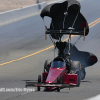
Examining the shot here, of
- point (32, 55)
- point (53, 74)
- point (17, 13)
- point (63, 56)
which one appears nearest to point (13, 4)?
point (17, 13)

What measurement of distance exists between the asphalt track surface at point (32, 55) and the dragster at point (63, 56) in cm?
57

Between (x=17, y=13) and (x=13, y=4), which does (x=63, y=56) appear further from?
(x=13, y=4)

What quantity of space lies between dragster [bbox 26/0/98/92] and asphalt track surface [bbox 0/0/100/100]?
0.57 meters

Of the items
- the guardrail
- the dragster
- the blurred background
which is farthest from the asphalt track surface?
the blurred background

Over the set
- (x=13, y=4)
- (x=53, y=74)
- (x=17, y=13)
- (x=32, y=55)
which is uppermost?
(x=13, y=4)

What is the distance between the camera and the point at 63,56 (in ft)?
51.9

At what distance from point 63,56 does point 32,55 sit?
10.1 metres

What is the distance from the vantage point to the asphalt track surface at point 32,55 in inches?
531

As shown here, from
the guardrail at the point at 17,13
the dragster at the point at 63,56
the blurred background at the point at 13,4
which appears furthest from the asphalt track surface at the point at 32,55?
the blurred background at the point at 13,4

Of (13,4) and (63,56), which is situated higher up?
(13,4)

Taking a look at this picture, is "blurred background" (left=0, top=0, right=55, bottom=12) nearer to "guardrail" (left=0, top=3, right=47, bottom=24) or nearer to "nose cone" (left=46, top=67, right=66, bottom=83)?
"guardrail" (left=0, top=3, right=47, bottom=24)

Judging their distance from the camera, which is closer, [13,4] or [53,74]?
[53,74]

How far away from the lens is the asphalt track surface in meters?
13.5

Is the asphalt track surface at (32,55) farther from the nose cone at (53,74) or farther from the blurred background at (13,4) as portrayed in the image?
the blurred background at (13,4)
